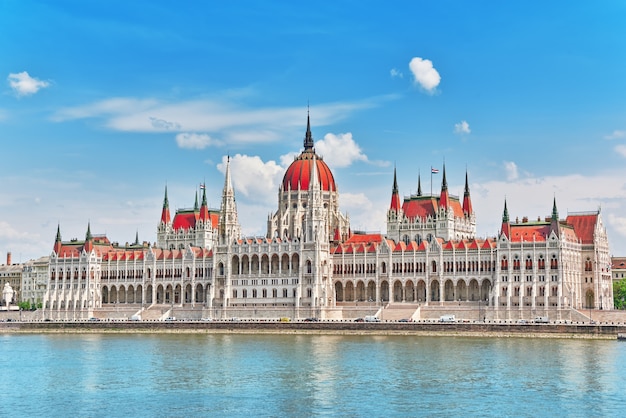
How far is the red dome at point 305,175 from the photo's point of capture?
157 meters

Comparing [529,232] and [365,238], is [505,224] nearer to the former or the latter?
[529,232]

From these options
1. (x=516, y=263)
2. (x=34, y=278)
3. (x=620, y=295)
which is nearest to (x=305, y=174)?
(x=516, y=263)

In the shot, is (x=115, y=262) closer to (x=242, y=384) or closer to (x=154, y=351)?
(x=154, y=351)

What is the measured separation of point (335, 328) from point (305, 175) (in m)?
43.8

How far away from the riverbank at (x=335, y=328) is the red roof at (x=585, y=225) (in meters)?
25.2

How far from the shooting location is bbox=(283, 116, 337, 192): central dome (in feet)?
516

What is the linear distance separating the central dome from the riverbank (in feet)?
123

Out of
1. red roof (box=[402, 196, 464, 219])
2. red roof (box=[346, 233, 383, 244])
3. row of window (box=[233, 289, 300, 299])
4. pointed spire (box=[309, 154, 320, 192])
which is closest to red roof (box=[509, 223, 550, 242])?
red roof (box=[402, 196, 464, 219])

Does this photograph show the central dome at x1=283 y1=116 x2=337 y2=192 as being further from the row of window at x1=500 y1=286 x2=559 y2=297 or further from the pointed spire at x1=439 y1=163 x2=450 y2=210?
the row of window at x1=500 y1=286 x2=559 y2=297

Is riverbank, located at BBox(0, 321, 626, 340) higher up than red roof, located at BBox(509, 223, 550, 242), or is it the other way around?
red roof, located at BBox(509, 223, 550, 242)

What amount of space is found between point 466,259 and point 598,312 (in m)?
21.0

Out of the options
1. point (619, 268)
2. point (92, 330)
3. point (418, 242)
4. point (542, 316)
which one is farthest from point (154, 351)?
point (619, 268)

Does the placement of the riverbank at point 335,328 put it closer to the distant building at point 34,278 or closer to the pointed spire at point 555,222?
the pointed spire at point 555,222

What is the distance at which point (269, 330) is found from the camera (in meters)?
121
